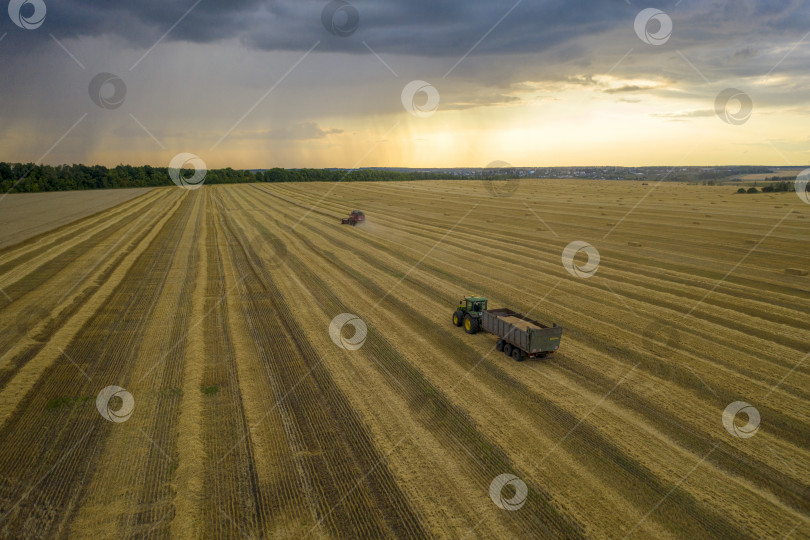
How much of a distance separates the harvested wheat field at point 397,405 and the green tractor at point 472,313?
726 millimetres

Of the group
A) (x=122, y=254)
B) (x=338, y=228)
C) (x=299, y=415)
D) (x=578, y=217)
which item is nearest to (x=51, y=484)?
(x=299, y=415)

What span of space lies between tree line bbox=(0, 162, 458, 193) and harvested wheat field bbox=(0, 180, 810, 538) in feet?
417

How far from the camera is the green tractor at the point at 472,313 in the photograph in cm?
1950

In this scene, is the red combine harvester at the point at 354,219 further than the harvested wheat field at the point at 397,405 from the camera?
Yes

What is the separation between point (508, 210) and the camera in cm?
7056

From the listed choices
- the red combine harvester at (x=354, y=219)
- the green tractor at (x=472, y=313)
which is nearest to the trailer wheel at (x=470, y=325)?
the green tractor at (x=472, y=313)

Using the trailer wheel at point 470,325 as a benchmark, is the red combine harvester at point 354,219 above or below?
above

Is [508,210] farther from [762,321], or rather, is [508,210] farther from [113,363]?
[113,363]

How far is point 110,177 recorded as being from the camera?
483ft

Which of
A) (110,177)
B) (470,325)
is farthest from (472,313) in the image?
(110,177)

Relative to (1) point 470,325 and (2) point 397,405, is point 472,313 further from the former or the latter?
(2) point 397,405

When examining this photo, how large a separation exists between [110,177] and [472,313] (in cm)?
16735

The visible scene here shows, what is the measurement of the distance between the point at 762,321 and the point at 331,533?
74.6ft

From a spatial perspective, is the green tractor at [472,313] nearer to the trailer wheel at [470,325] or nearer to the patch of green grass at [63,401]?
the trailer wheel at [470,325]
